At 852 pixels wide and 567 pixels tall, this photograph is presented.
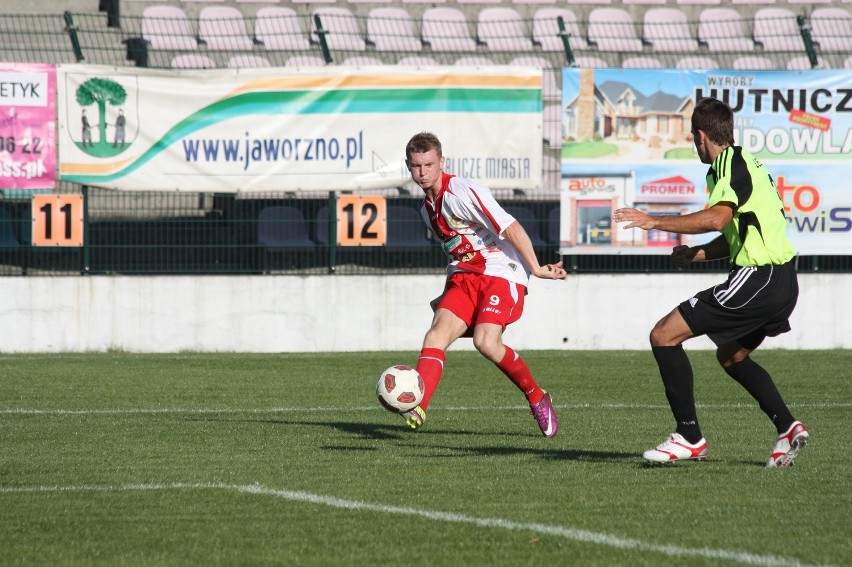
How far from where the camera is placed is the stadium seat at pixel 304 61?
728 inches

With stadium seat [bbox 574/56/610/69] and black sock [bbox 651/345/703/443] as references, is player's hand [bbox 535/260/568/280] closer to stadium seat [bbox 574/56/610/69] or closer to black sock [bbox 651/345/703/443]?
black sock [bbox 651/345/703/443]

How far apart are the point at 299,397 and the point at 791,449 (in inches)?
198

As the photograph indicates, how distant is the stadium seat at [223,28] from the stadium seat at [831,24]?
9.47 metres

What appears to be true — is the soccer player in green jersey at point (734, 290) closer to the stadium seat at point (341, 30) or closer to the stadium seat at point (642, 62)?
the stadium seat at point (341, 30)

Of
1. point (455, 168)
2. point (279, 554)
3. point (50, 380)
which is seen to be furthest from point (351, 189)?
point (279, 554)

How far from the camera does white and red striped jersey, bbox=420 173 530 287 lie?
7.75 metres

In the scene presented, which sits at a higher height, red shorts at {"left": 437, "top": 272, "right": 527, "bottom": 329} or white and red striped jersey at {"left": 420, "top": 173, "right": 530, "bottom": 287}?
white and red striped jersey at {"left": 420, "top": 173, "right": 530, "bottom": 287}

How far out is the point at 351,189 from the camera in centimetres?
1595

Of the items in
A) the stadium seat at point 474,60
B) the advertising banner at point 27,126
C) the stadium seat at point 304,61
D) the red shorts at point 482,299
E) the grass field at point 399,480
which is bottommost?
the grass field at point 399,480

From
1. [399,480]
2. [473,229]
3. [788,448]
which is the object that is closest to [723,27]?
[473,229]

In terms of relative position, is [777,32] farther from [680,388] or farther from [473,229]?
[680,388]

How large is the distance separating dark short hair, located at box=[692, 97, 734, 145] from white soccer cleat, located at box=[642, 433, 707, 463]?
5.27 feet

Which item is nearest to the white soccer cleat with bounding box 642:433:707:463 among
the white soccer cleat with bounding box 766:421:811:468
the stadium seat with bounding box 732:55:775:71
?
the white soccer cleat with bounding box 766:421:811:468

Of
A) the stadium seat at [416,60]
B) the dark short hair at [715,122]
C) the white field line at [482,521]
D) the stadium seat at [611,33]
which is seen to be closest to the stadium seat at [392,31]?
the stadium seat at [416,60]
